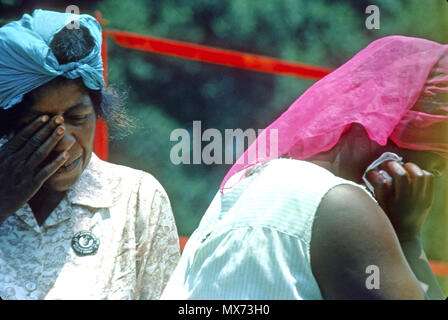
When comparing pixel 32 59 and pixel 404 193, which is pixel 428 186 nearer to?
pixel 404 193

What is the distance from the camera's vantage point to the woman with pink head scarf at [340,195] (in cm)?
144

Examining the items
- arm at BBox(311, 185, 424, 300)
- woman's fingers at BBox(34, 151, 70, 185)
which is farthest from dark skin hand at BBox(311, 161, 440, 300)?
woman's fingers at BBox(34, 151, 70, 185)

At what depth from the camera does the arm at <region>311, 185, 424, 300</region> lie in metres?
1.42

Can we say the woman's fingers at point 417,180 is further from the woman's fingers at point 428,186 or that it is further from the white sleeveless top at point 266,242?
the white sleeveless top at point 266,242

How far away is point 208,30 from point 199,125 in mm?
549

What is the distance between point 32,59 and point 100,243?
0.68m

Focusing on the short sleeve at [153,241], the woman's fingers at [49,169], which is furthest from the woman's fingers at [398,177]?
the woman's fingers at [49,169]

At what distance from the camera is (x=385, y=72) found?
1.82m

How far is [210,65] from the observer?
4109 mm

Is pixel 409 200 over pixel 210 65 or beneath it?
beneath

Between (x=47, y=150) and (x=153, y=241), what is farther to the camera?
(x=153, y=241)

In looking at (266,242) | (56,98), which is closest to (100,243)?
(56,98)

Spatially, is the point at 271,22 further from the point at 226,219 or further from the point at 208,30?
the point at 226,219
